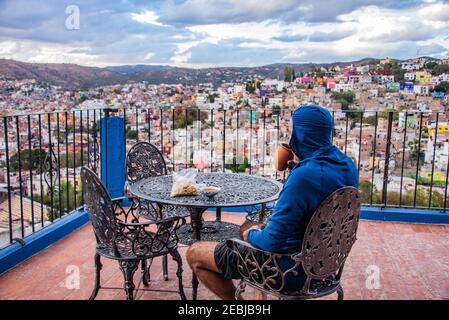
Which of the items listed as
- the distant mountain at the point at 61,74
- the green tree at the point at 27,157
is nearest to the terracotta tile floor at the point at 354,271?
the green tree at the point at 27,157

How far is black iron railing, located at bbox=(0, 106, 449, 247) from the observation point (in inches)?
151

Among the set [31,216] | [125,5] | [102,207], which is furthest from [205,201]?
[125,5]

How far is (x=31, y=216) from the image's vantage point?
3.89m

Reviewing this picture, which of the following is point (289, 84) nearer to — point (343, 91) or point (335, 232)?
point (343, 91)

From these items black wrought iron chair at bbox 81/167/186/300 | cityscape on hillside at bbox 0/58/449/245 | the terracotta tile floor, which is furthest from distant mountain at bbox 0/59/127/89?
black wrought iron chair at bbox 81/167/186/300

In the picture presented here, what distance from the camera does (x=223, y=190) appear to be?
9.86 ft

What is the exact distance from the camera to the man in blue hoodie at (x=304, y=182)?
6.30 ft

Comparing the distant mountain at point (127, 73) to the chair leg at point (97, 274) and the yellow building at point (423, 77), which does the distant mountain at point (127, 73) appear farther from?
the chair leg at point (97, 274)

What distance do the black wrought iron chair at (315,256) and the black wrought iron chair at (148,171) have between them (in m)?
1.27

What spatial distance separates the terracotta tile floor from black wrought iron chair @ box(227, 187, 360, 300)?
3.13 ft

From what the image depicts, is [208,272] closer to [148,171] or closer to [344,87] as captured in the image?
[148,171]

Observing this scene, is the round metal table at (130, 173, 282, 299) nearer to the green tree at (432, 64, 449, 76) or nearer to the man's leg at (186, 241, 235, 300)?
the man's leg at (186, 241, 235, 300)

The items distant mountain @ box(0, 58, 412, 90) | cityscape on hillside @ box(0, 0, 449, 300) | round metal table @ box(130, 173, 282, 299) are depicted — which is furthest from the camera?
distant mountain @ box(0, 58, 412, 90)

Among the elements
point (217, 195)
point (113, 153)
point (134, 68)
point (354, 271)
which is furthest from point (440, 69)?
point (217, 195)
